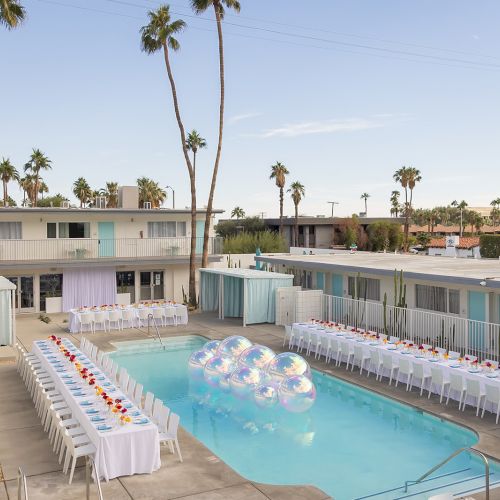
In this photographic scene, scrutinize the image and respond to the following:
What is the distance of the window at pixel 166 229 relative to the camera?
34.9 meters

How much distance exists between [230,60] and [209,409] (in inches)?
967

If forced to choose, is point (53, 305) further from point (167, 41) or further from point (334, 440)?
point (334, 440)

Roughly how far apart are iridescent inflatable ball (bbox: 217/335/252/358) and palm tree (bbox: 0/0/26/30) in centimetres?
1775

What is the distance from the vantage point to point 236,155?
1719 inches

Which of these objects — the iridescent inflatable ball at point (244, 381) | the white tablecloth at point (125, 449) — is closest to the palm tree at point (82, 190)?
the iridescent inflatable ball at point (244, 381)

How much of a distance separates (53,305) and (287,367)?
65.5 ft

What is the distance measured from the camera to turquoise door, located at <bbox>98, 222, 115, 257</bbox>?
106 feet

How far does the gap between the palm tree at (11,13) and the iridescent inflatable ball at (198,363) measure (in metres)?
17.7

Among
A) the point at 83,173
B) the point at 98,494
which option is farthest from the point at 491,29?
the point at 83,173

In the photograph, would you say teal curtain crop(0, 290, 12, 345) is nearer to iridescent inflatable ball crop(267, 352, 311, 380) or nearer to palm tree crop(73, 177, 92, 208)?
iridescent inflatable ball crop(267, 352, 311, 380)

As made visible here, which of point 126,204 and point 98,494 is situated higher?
point 126,204

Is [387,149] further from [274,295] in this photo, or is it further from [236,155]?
[274,295]

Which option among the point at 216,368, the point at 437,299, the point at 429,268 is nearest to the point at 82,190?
the point at 429,268

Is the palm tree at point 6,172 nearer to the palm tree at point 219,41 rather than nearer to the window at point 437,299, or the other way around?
the palm tree at point 219,41
